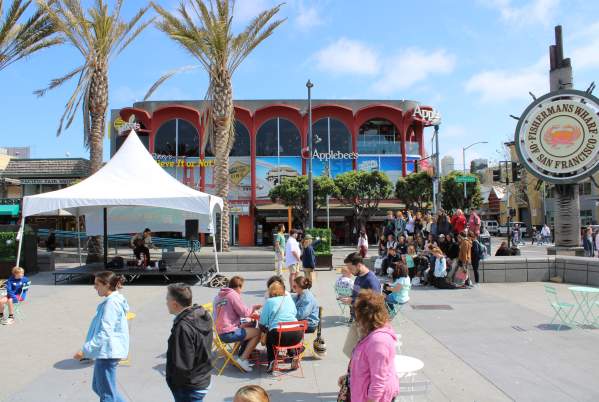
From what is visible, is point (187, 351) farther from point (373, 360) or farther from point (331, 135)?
point (331, 135)

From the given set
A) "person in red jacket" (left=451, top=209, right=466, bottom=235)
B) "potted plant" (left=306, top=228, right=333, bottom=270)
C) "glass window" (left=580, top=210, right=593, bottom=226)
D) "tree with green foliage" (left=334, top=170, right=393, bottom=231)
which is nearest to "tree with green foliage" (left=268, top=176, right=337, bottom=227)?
"tree with green foliage" (left=334, top=170, right=393, bottom=231)

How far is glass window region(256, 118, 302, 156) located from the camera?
134 ft

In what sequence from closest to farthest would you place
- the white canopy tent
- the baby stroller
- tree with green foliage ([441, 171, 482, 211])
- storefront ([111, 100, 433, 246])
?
the white canopy tent, the baby stroller, tree with green foliage ([441, 171, 482, 211]), storefront ([111, 100, 433, 246])

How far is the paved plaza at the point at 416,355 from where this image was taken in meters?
5.37

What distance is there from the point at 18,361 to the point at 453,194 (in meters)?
36.5

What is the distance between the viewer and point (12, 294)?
364 inches

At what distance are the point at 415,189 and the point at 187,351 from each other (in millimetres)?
33926

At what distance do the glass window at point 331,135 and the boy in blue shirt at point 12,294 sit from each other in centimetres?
3241

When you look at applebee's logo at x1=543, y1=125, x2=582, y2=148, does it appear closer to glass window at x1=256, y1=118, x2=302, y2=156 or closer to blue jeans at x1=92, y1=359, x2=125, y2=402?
blue jeans at x1=92, y1=359, x2=125, y2=402

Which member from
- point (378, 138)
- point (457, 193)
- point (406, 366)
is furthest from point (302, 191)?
point (406, 366)

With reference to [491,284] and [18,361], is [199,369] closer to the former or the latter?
[18,361]

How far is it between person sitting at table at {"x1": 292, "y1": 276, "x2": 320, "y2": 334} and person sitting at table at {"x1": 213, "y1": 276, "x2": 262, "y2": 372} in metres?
0.79

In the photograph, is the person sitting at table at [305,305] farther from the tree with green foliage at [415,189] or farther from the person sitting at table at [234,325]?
the tree with green foliage at [415,189]

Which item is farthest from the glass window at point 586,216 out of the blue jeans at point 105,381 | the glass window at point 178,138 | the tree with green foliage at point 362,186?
the blue jeans at point 105,381
